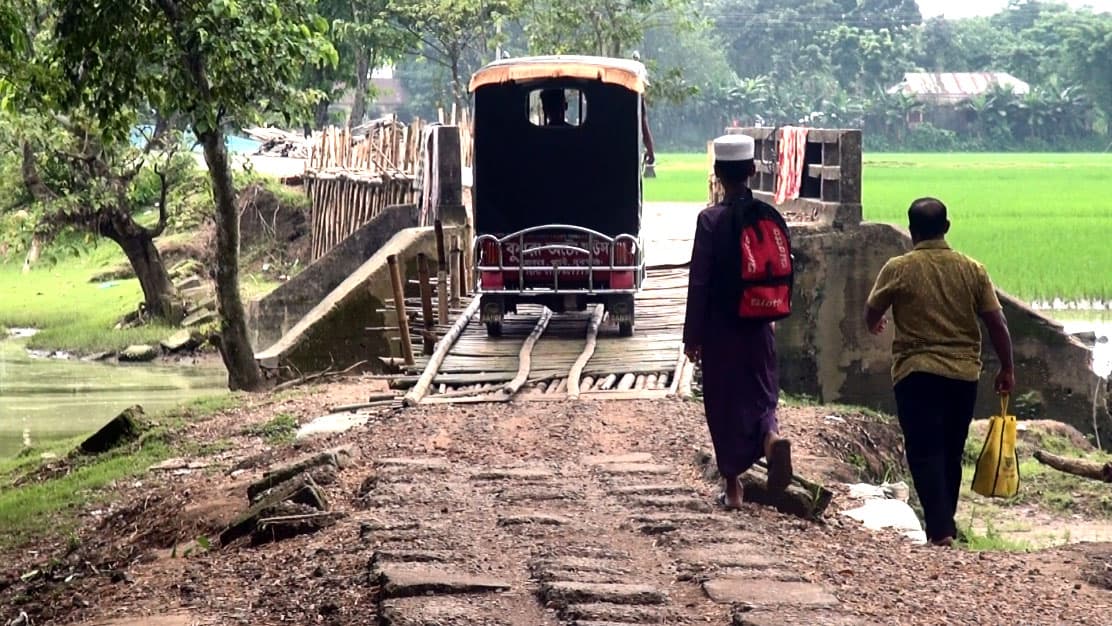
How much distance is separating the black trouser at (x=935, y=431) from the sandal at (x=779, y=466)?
57 centimetres

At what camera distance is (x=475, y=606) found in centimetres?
578

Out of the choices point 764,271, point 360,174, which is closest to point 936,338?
point 764,271

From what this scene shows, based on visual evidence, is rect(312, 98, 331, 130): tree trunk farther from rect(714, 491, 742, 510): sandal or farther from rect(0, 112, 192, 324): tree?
rect(714, 491, 742, 510): sandal

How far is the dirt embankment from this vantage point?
589 centimetres

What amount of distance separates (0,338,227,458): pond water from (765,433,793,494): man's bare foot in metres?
11.2

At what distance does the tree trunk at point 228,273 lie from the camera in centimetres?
1370

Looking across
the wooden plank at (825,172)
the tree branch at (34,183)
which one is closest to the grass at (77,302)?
the tree branch at (34,183)

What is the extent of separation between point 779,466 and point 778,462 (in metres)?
0.04

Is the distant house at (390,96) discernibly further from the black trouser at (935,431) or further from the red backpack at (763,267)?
the black trouser at (935,431)

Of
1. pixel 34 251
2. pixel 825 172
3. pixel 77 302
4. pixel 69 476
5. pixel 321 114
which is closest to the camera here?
pixel 69 476

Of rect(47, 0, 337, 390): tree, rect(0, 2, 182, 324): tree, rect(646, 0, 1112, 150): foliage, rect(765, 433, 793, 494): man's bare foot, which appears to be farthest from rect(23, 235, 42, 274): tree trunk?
rect(646, 0, 1112, 150): foliage

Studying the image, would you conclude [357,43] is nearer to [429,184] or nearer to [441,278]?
[429,184]

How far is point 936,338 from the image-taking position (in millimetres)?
7391

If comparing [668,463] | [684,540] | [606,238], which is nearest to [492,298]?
[606,238]
